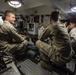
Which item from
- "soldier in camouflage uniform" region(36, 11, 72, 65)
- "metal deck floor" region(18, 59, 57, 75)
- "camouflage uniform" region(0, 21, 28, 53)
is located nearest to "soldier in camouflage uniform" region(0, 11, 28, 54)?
"camouflage uniform" region(0, 21, 28, 53)

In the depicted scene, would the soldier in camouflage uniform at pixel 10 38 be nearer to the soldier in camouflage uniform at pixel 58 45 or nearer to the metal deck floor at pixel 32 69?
the metal deck floor at pixel 32 69

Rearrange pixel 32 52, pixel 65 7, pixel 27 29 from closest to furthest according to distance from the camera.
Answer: pixel 32 52
pixel 65 7
pixel 27 29

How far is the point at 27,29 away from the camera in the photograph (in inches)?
314

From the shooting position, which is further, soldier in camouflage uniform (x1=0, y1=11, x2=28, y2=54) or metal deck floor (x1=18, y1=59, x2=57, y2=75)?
soldier in camouflage uniform (x1=0, y1=11, x2=28, y2=54)

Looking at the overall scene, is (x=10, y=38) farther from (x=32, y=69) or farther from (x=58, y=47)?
(x=58, y=47)

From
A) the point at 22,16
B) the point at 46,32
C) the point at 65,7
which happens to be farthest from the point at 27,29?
the point at 46,32

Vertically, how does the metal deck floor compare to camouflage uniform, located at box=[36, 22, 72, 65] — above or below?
below

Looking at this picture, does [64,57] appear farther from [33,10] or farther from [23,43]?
[33,10]

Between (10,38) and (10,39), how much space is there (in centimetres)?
Result: 3

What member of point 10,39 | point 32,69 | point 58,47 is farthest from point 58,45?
point 10,39

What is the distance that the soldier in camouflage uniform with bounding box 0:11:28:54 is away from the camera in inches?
111

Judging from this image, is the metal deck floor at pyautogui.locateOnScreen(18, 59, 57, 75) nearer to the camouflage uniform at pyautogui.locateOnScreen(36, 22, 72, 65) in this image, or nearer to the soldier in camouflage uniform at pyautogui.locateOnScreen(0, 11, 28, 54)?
the camouflage uniform at pyautogui.locateOnScreen(36, 22, 72, 65)

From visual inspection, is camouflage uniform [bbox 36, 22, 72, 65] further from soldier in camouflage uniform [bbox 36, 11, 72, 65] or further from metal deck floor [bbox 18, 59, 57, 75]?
metal deck floor [bbox 18, 59, 57, 75]

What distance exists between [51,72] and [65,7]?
3830mm
